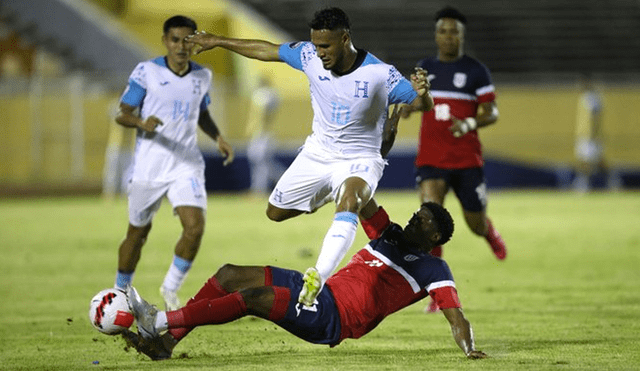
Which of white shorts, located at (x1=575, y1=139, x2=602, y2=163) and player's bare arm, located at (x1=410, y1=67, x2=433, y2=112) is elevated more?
player's bare arm, located at (x1=410, y1=67, x2=433, y2=112)

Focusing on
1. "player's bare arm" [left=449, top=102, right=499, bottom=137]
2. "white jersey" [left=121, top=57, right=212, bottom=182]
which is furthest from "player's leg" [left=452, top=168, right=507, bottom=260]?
"white jersey" [left=121, top=57, right=212, bottom=182]

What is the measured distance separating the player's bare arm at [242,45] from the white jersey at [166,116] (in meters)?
1.67

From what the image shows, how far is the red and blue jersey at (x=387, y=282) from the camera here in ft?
25.3

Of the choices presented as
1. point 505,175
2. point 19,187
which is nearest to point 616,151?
point 505,175

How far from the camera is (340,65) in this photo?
875 cm

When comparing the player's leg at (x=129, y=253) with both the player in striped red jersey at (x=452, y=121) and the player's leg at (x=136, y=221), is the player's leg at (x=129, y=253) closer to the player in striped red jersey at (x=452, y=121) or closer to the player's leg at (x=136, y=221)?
the player's leg at (x=136, y=221)

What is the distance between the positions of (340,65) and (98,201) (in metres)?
19.6

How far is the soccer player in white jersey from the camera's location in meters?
10.6

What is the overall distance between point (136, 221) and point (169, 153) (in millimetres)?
673

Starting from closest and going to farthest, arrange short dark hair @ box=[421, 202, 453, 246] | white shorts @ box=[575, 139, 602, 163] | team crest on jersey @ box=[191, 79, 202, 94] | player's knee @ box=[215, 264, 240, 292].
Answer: player's knee @ box=[215, 264, 240, 292]
short dark hair @ box=[421, 202, 453, 246]
team crest on jersey @ box=[191, 79, 202, 94]
white shorts @ box=[575, 139, 602, 163]

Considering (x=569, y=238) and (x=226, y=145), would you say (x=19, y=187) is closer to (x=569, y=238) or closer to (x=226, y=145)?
(x=569, y=238)

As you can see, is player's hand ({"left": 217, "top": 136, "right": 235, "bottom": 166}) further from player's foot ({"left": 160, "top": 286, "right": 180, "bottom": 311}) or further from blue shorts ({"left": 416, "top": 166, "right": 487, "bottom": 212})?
blue shorts ({"left": 416, "top": 166, "right": 487, "bottom": 212})

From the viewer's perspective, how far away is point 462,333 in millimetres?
7801

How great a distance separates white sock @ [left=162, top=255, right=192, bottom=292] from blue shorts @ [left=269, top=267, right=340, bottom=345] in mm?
3071
